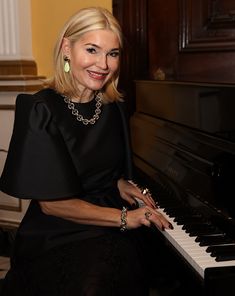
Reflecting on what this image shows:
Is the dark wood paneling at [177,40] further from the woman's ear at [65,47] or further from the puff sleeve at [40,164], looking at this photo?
the puff sleeve at [40,164]

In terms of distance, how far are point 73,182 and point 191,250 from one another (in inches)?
16.9

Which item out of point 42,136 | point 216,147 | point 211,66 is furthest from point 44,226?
point 211,66

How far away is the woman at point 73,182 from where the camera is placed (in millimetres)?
1457

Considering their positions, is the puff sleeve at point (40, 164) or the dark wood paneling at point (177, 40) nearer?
the puff sleeve at point (40, 164)

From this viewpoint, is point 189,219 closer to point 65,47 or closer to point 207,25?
point 65,47

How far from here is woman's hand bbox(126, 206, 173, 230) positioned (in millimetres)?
1477

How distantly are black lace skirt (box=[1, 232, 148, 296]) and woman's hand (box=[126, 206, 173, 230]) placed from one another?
9cm

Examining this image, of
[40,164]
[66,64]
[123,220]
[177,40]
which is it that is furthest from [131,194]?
[177,40]

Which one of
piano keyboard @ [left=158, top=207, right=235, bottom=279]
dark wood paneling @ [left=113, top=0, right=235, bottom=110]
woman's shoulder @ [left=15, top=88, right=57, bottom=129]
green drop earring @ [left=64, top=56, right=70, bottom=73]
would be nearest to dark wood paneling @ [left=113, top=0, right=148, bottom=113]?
dark wood paneling @ [left=113, top=0, right=235, bottom=110]

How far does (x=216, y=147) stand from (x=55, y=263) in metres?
0.61

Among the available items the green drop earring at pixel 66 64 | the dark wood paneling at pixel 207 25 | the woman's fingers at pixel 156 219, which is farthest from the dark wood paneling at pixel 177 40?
the woman's fingers at pixel 156 219

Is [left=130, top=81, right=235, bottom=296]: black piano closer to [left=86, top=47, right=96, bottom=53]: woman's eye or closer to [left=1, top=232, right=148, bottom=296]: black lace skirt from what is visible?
[left=1, top=232, right=148, bottom=296]: black lace skirt

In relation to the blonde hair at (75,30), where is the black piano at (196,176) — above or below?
below

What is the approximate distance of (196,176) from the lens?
1.58 meters
